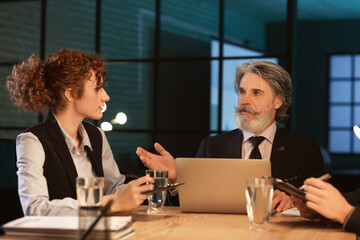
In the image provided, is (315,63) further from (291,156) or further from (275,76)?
(291,156)

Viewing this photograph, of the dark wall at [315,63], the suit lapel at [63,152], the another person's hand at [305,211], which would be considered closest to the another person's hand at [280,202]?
the another person's hand at [305,211]

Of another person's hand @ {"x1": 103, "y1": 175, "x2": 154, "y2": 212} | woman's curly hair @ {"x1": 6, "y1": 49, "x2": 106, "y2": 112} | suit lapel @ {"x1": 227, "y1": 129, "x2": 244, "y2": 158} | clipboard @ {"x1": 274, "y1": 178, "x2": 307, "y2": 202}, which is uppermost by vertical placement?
woman's curly hair @ {"x1": 6, "y1": 49, "x2": 106, "y2": 112}

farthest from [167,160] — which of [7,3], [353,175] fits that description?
[353,175]

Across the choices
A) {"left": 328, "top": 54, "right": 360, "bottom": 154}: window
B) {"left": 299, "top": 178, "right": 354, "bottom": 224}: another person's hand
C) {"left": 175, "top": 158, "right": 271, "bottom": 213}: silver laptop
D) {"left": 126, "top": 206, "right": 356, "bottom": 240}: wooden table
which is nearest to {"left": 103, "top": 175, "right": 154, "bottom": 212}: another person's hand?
{"left": 126, "top": 206, "right": 356, "bottom": 240}: wooden table

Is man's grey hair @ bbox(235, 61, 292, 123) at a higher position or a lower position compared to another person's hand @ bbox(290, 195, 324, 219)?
higher

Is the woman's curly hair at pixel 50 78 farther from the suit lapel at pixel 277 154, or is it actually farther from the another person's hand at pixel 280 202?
the suit lapel at pixel 277 154

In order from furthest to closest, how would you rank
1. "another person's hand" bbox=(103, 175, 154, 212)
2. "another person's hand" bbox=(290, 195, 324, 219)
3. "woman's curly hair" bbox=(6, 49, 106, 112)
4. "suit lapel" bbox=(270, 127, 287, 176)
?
"suit lapel" bbox=(270, 127, 287, 176) < "woman's curly hair" bbox=(6, 49, 106, 112) < "another person's hand" bbox=(290, 195, 324, 219) < "another person's hand" bbox=(103, 175, 154, 212)

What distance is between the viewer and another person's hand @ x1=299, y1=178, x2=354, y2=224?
72.7 inches

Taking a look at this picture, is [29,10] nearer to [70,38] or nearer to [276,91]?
[70,38]

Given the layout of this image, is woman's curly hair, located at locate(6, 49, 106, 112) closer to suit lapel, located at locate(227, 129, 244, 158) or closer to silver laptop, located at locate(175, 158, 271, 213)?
silver laptop, located at locate(175, 158, 271, 213)

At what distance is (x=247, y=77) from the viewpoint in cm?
312

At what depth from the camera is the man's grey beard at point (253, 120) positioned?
3.01 m

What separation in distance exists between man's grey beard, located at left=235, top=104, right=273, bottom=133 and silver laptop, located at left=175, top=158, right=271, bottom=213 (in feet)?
2.88

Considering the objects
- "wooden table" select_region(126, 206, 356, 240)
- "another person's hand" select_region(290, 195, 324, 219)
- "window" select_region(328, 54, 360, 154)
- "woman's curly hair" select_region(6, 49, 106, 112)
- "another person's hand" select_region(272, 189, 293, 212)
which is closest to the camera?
"wooden table" select_region(126, 206, 356, 240)
